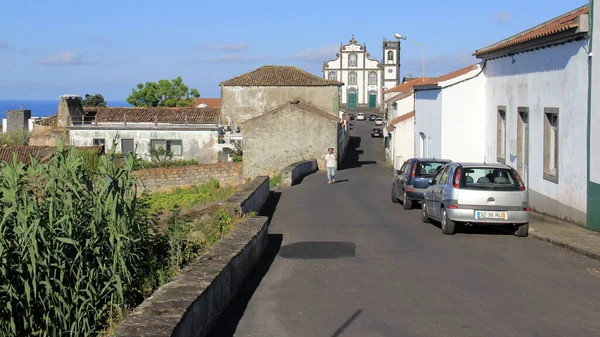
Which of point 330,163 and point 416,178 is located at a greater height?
point 330,163

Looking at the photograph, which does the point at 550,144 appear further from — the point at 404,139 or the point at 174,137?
the point at 174,137

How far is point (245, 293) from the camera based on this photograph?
1019 cm

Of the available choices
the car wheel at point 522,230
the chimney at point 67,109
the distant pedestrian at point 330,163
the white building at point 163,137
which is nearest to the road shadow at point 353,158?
the white building at point 163,137

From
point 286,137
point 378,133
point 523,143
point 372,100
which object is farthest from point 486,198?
point 372,100

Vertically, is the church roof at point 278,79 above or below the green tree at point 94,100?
below

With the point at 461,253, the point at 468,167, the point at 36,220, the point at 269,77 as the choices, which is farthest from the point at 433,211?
the point at 269,77

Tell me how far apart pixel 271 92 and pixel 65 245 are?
53962 mm

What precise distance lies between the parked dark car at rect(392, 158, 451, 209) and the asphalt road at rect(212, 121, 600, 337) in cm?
339

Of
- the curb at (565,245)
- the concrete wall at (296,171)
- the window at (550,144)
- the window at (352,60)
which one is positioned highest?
the window at (352,60)

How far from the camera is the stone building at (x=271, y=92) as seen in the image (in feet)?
202

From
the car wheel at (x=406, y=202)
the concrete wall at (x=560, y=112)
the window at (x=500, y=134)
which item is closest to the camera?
the concrete wall at (x=560, y=112)

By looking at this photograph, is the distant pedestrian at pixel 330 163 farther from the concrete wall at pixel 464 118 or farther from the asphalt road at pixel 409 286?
the asphalt road at pixel 409 286

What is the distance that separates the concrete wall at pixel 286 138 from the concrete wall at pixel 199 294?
108 feet

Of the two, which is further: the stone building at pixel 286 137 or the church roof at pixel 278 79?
the church roof at pixel 278 79
